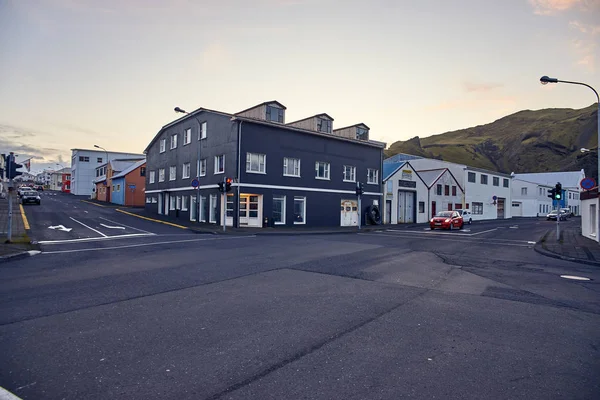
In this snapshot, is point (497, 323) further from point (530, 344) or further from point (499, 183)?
point (499, 183)

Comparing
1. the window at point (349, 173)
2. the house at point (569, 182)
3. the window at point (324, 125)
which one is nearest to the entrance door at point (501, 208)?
the house at point (569, 182)

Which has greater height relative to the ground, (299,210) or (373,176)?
(373,176)

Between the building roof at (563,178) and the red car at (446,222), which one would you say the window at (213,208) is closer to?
the red car at (446,222)

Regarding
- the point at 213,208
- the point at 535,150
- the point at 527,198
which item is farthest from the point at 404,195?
Answer: the point at 535,150

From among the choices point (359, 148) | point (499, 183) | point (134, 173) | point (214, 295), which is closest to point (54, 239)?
point (214, 295)

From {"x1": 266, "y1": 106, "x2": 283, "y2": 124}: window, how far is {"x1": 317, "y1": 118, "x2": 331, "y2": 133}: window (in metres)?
4.88

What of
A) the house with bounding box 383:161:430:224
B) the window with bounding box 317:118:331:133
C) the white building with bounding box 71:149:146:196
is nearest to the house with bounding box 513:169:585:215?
the house with bounding box 383:161:430:224

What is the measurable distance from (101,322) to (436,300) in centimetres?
592

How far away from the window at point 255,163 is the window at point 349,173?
9760 millimetres

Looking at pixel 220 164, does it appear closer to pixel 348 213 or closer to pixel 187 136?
pixel 187 136

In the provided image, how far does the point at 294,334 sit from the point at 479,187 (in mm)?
58962

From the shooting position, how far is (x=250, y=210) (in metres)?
29.4

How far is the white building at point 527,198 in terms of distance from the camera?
A: 239ft

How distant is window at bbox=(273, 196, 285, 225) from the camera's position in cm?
3039
